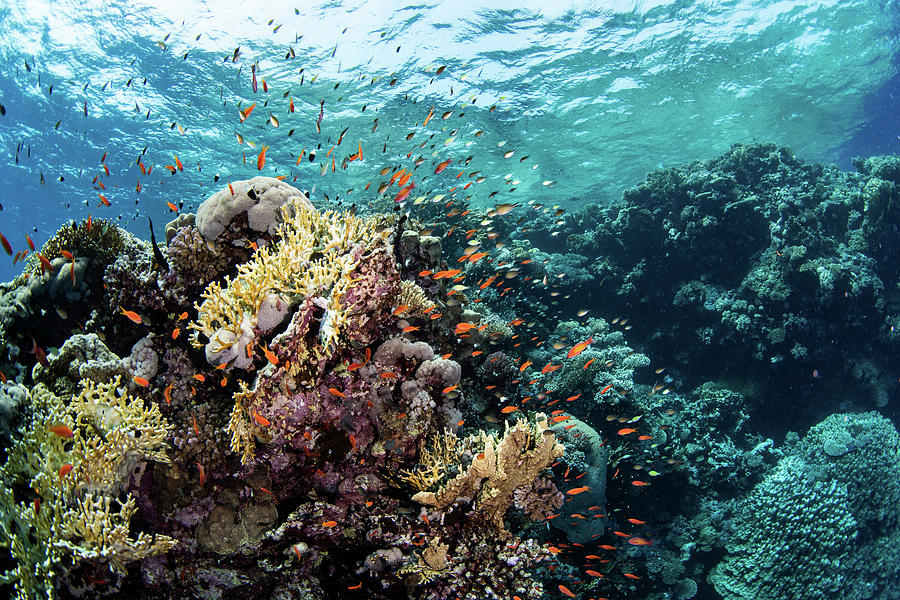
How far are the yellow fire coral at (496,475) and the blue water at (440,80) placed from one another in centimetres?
1179

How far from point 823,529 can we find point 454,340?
29.1 ft

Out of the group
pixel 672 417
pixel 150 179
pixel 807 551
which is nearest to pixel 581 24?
pixel 672 417

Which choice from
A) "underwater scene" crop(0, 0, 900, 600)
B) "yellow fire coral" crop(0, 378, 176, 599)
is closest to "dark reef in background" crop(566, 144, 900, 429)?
"underwater scene" crop(0, 0, 900, 600)

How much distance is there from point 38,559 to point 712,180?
18.0m

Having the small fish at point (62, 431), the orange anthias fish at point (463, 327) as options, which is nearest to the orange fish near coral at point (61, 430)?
the small fish at point (62, 431)

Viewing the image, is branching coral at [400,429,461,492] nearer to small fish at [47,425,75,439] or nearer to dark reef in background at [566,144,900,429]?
small fish at [47,425,75,439]

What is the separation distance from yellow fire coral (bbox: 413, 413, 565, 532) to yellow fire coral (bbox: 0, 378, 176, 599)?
7.94 ft

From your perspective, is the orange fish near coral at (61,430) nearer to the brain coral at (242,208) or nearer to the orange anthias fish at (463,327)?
the brain coral at (242,208)

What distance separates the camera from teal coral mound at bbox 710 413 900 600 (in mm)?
7879

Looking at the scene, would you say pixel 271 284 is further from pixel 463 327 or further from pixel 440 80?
pixel 440 80

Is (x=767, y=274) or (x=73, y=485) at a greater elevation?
(x=73, y=485)

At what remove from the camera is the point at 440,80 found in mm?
21688

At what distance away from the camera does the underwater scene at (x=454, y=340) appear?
358 cm

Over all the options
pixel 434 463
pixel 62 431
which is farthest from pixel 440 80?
pixel 62 431
